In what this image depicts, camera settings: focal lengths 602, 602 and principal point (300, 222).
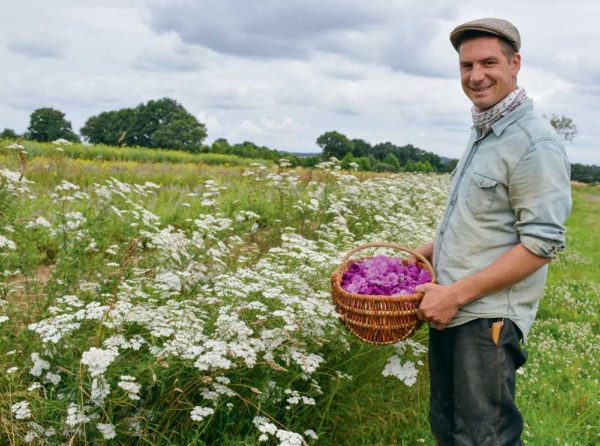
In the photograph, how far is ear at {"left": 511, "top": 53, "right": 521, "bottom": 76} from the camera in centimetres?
275

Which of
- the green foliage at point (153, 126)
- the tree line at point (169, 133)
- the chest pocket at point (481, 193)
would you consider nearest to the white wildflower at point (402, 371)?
the chest pocket at point (481, 193)

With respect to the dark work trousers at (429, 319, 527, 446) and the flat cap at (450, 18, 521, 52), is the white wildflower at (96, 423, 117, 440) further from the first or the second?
the flat cap at (450, 18, 521, 52)

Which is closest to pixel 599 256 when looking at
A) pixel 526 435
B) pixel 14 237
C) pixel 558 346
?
pixel 558 346

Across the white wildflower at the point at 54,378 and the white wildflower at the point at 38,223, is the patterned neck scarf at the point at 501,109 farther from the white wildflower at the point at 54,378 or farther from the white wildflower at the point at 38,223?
the white wildflower at the point at 38,223

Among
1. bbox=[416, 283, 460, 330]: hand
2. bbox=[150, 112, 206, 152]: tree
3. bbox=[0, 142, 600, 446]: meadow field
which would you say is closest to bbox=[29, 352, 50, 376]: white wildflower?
bbox=[0, 142, 600, 446]: meadow field

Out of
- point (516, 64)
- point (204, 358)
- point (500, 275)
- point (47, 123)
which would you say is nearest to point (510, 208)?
point (500, 275)

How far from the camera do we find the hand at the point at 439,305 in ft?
8.87

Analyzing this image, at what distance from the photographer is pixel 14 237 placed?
15.4 feet

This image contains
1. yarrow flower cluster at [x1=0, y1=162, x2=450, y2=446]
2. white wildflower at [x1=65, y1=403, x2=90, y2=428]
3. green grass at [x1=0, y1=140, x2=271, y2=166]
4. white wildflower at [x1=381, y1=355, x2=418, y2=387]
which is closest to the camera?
white wildflower at [x1=65, y1=403, x2=90, y2=428]

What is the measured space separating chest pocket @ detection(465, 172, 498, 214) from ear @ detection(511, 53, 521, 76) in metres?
0.50

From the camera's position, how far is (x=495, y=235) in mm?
2721

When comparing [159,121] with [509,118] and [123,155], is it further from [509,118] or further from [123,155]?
[509,118]

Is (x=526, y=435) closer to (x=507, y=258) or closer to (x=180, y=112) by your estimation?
(x=507, y=258)

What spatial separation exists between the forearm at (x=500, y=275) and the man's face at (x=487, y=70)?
0.72 m
